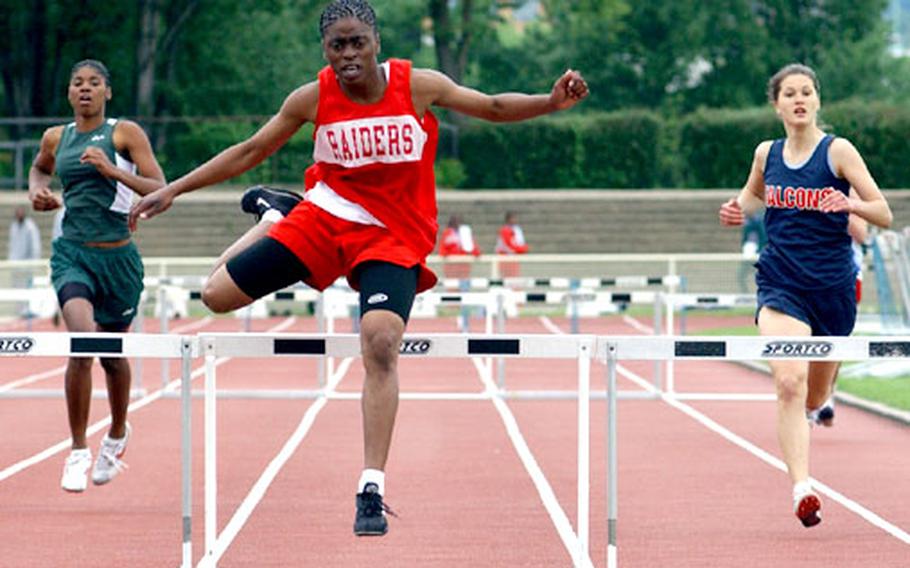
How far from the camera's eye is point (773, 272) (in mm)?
8852

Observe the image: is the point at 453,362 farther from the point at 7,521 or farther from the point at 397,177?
the point at 397,177

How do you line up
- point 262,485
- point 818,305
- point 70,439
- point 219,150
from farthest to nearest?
point 219,150 < point 70,439 < point 262,485 < point 818,305

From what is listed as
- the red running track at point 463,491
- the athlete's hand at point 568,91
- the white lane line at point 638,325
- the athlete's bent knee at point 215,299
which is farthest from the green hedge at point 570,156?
the athlete's hand at point 568,91

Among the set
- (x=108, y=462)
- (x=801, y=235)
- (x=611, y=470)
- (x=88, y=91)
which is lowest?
(x=108, y=462)

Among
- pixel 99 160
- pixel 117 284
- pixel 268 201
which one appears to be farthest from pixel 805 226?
pixel 117 284

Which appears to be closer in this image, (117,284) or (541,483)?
(117,284)

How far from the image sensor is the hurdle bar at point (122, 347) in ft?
25.0

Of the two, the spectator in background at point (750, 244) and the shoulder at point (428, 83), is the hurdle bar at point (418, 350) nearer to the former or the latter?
the shoulder at point (428, 83)

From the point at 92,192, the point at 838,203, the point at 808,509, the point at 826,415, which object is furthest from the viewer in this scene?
the point at 826,415

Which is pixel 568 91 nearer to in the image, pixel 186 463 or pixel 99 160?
Result: pixel 186 463

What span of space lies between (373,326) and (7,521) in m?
2.73

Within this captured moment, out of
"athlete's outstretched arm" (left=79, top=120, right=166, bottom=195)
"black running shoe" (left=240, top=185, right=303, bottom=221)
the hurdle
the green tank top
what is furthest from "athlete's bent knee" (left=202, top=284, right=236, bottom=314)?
the hurdle

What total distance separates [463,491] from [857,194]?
9.29 feet

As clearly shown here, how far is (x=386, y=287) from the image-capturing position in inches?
297
